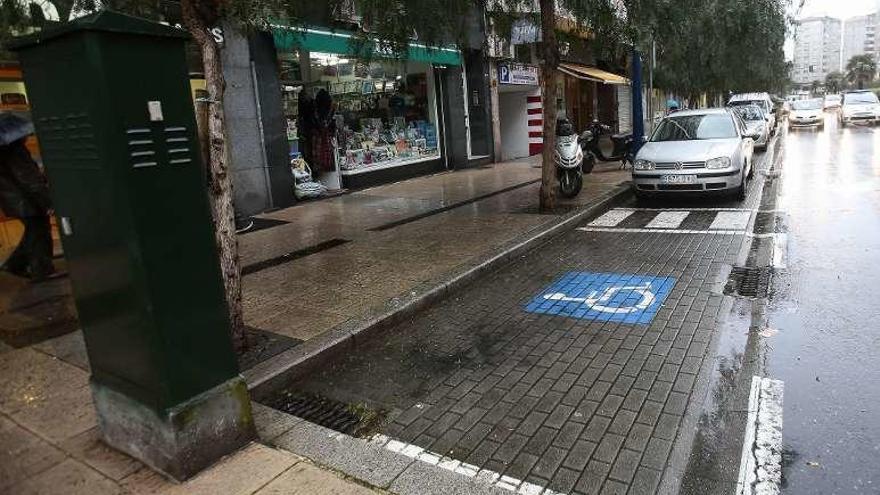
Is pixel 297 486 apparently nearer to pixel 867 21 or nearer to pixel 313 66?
pixel 313 66

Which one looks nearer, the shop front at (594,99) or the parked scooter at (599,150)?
the parked scooter at (599,150)

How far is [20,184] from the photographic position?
695cm

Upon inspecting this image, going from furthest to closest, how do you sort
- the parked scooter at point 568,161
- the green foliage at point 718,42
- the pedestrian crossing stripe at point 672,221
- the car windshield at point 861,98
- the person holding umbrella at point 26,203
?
1. the car windshield at point 861,98
2. the green foliage at point 718,42
3. the parked scooter at point 568,161
4. the pedestrian crossing stripe at point 672,221
5. the person holding umbrella at point 26,203

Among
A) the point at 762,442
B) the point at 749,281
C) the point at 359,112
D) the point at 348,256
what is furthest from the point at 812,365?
the point at 359,112

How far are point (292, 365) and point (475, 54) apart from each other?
14.6 meters

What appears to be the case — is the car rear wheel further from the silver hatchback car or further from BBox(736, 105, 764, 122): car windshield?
BBox(736, 105, 764, 122): car windshield

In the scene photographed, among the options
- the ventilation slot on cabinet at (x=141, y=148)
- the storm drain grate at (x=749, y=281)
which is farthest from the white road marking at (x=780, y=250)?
the ventilation slot on cabinet at (x=141, y=148)

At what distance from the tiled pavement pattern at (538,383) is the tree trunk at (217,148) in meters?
1.08

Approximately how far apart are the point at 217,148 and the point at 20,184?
426 cm

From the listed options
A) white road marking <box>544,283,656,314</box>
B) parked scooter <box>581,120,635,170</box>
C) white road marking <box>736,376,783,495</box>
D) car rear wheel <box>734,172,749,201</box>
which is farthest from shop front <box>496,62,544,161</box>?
white road marking <box>736,376,783,495</box>

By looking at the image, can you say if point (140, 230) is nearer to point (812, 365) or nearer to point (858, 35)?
point (812, 365)

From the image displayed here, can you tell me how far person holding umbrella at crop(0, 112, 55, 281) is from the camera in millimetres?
6898

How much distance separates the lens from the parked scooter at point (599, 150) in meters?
14.9

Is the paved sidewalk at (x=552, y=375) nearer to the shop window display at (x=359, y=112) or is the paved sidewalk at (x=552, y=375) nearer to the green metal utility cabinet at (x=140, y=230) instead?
the green metal utility cabinet at (x=140, y=230)
